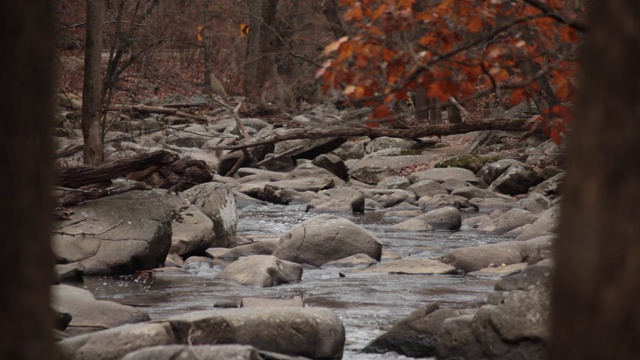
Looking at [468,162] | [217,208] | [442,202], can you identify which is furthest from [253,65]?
[217,208]

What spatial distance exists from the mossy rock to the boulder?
608 inches

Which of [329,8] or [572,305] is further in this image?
[329,8]

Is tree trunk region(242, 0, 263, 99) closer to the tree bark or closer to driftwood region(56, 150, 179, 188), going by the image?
the tree bark

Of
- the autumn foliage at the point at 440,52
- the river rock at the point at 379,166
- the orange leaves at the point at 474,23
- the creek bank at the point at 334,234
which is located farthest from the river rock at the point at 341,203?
the orange leaves at the point at 474,23

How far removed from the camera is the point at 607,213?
2676 mm

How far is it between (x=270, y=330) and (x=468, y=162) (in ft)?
54.8

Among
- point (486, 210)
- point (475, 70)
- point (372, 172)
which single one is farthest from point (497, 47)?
point (372, 172)

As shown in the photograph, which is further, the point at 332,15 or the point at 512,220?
the point at 332,15

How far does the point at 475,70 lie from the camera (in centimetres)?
526

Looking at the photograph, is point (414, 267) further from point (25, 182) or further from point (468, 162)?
point (468, 162)

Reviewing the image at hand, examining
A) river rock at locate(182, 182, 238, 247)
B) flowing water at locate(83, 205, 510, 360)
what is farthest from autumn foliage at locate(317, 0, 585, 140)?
river rock at locate(182, 182, 238, 247)

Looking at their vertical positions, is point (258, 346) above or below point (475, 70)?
below

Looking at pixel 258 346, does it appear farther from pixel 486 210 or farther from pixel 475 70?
pixel 486 210

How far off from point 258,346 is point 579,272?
15.4 ft
